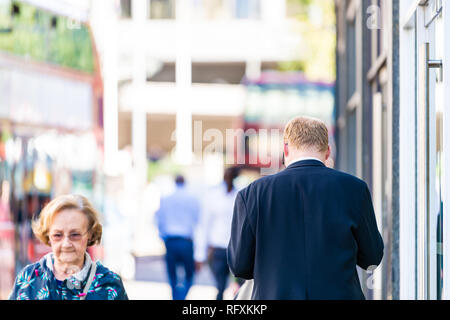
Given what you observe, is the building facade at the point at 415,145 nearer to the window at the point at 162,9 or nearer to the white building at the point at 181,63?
the white building at the point at 181,63

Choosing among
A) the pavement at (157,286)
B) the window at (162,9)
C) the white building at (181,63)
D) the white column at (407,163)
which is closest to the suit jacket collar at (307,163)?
the white column at (407,163)

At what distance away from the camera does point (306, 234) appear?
3.38m

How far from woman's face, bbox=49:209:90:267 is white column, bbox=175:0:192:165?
30295mm

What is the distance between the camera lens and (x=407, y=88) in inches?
212

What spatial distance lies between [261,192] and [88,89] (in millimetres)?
9636

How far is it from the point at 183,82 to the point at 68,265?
3222 cm

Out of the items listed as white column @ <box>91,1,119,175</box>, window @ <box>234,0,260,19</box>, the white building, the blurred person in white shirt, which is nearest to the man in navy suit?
the blurred person in white shirt

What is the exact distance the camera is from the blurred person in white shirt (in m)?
10.0

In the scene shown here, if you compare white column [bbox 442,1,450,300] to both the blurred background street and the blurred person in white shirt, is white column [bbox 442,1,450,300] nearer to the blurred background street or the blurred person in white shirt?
the blurred background street

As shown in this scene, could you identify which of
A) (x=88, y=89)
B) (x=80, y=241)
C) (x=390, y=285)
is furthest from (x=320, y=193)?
(x=88, y=89)

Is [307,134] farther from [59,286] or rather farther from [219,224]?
[219,224]

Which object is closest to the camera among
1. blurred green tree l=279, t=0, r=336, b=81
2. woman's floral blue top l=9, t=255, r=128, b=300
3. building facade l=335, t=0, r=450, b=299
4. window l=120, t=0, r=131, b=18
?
woman's floral blue top l=9, t=255, r=128, b=300

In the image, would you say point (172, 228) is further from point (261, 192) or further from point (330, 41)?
point (330, 41)

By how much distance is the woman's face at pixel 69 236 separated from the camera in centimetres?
391
